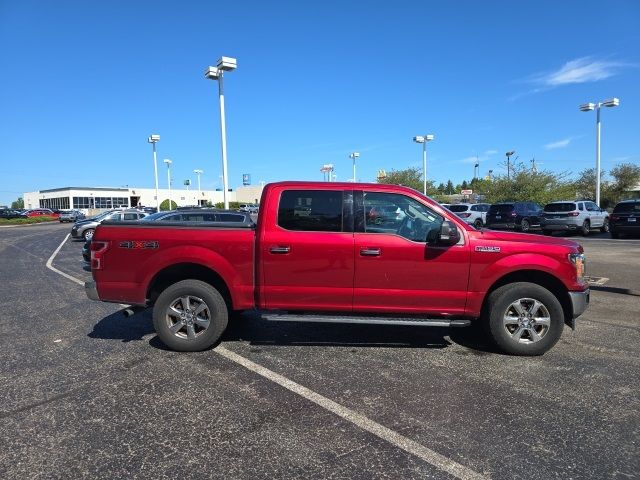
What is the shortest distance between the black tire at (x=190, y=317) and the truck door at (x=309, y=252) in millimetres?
546

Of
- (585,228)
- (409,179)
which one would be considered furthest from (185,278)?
(409,179)

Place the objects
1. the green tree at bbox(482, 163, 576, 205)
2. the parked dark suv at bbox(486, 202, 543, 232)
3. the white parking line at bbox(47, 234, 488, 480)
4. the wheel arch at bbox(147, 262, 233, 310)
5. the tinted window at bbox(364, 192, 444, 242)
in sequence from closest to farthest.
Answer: the white parking line at bbox(47, 234, 488, 480)
the tinted window at bbox(364, 192, 444, 242)
the wheel arch at bbox(147, 262, 233, 310)
the parked dark suv at bbox(486, 202, 543, 232)
the green tree at bbox(482, 163, 576, 205)

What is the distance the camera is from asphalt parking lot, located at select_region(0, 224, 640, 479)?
3.16 m

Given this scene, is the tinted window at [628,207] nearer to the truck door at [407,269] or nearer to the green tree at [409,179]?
the truck door at [407,269]

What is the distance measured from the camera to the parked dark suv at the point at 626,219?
779 inches

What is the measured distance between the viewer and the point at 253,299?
17.6 ft

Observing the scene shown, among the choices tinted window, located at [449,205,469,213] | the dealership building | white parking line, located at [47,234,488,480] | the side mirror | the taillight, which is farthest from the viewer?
the dealership building

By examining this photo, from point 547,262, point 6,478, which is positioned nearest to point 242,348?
point 6,478

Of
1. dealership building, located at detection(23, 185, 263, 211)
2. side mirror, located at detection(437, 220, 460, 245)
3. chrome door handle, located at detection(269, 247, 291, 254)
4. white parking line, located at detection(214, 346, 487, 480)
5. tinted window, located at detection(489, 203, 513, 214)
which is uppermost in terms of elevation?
dealership building, located at detection(23, 185, 263, 211)

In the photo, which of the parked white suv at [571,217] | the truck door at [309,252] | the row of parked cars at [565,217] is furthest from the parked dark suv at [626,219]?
the truck door at [309,252]

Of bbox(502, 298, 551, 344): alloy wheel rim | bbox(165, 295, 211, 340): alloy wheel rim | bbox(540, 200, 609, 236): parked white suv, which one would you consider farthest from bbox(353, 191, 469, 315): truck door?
bbox(540, 200, 609, 236): parked white suv

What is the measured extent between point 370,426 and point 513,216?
23562 millimetres

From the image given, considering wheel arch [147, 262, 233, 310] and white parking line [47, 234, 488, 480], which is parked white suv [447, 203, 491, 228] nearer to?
wheel arch [147, 262, 233, 310]

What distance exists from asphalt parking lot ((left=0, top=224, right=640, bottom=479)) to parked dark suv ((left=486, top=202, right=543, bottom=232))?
766 inches
